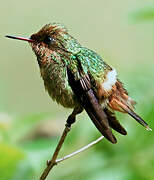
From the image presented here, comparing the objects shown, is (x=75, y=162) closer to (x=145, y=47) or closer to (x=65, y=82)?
(x=65, y=82)

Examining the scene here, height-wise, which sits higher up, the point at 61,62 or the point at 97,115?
the point at 61,62

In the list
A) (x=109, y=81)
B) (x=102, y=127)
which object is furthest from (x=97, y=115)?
(x=109, y=81)

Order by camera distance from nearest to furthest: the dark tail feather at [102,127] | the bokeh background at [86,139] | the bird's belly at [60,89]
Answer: the dark tail feather at [102,127], the bird's belly at [60,89], the bokeh background at [86,139]

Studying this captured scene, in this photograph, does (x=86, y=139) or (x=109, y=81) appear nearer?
(x=109, y=81)

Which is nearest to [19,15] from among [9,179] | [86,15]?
[86,15]

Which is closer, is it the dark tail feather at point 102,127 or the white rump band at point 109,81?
the dark tail feather at point 102,127

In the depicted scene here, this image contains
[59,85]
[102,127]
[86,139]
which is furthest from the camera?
[86,139]

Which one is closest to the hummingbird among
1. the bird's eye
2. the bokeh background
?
the bird's eye

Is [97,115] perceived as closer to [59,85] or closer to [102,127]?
[102,127]

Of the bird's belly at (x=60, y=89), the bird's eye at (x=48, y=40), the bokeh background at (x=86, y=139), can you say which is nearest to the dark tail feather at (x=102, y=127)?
the bird's belly at (x=60, y=89)

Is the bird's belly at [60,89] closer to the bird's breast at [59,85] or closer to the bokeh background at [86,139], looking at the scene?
the bird's breast at [59,85]
